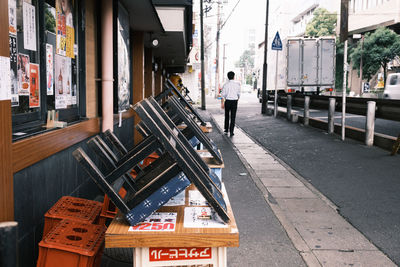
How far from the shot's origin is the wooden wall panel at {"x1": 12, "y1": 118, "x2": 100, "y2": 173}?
288 cm

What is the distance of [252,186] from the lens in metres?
6.95

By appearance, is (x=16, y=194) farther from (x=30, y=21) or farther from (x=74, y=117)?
(x=74, y=117)

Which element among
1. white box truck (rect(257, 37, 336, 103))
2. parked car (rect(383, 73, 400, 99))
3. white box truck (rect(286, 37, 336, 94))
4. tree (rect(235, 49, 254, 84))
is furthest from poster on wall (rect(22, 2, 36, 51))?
tree (rect(235, 49, 254, 84))

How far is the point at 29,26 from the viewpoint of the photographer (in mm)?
3441

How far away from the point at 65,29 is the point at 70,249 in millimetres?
2707

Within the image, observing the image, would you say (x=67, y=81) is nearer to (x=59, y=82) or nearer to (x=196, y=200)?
(x=59, y=82)

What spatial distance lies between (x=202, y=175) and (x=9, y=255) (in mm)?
1429

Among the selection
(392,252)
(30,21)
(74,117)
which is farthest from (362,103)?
(30,21)

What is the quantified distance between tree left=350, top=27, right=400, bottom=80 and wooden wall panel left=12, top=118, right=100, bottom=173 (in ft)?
139

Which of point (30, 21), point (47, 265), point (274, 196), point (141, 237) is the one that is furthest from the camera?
point (274, 196)

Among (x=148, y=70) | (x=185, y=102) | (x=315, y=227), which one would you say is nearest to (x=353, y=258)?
(x=315, y=227)

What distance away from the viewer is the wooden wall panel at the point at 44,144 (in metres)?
2.88

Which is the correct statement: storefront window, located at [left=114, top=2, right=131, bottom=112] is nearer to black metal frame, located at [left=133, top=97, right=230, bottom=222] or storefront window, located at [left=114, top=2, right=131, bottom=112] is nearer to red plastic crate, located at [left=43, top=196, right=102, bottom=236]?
red plastic crate, located at [left=43, top=196, right=102, bottom=236]

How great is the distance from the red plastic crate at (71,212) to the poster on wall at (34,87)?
895 mm
